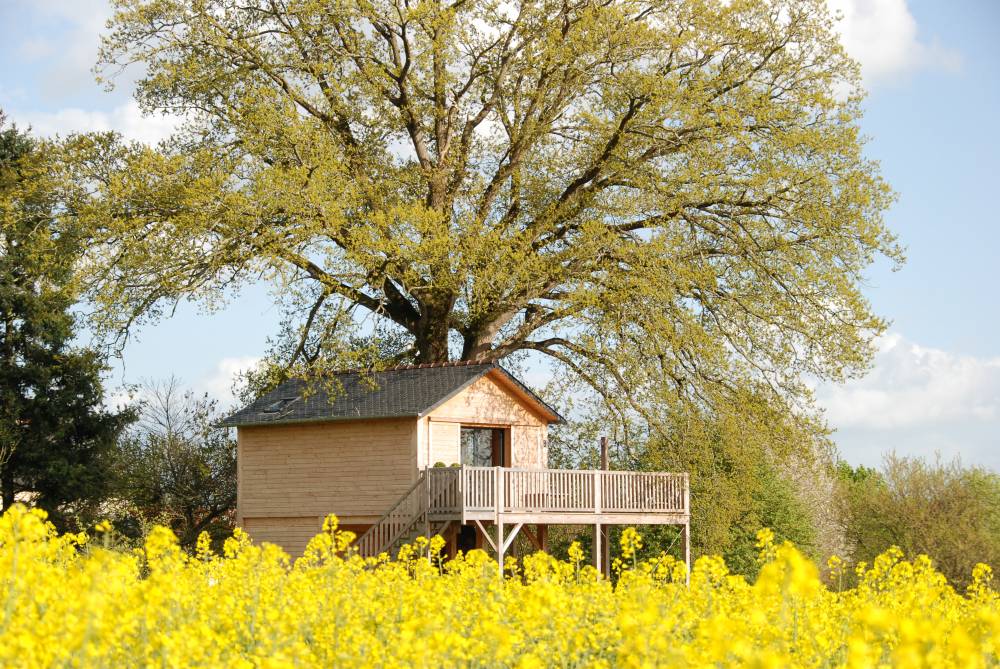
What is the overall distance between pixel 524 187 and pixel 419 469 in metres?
7.56

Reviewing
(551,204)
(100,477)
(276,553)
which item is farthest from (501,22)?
(276,553)

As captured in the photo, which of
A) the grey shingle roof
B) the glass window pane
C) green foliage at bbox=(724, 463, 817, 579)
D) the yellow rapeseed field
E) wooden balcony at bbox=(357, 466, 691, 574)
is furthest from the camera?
green foliage at bbox=(724, 463, 817, 579)

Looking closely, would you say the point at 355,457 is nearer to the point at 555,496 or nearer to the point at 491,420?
the point at 491,420

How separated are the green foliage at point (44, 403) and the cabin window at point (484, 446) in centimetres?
932

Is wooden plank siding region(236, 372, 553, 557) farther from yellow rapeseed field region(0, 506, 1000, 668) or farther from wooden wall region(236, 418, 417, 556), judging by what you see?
yellow rapeseed field region(0, 506, 1000, 668)

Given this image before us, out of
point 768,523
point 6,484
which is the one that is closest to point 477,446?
point 768,523

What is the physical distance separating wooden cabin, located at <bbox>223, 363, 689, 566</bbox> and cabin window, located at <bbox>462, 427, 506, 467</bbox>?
3 centimetres

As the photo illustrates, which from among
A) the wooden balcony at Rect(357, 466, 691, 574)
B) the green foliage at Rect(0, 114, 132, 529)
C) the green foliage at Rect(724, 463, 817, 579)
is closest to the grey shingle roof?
the wooden balcony at Rect(357, 466, 691, 574)

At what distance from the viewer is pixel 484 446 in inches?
1123

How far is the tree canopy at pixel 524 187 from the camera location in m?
25.5

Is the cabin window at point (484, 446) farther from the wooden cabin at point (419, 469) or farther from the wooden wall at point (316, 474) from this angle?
the wooden wall at point (316, 474)

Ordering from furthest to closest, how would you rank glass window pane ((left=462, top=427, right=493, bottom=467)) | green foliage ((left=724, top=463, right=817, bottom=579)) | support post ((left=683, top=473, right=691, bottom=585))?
1. green foliage ((left=724, top=463, right=817, bottom=579))
2. glass window pane ((left=462, top=427, right=493, bottom=467))
3. support post ((left=683, top=473, right=691, bottom=585))

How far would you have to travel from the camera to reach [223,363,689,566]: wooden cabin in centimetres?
2459

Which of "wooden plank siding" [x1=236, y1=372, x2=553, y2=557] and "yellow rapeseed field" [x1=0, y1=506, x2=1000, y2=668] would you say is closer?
"yellow rapeseed field" [x1=0, y1=506, x2=1000, y2=668]
